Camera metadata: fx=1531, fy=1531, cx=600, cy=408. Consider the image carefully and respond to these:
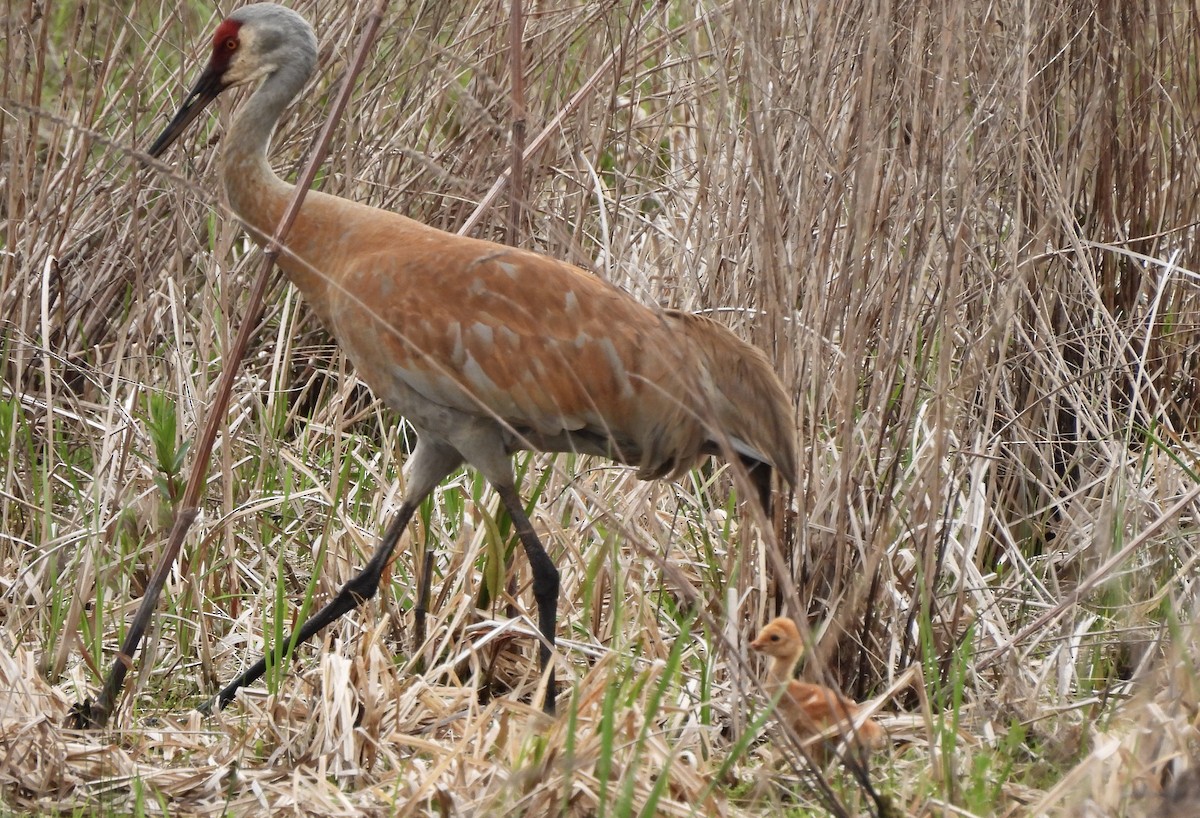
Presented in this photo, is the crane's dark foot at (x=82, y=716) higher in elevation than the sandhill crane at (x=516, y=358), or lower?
lower

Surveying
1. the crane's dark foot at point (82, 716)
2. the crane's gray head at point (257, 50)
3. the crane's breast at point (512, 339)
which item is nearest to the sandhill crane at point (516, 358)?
the crane's breast at point (512, 339)

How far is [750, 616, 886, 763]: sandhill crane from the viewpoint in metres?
3.06

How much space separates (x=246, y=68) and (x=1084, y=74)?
7.17ft

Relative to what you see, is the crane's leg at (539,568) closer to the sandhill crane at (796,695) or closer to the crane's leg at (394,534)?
the crane's leg at (394,534)

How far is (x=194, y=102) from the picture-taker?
3.75m

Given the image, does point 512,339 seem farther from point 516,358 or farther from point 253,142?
point 253,142

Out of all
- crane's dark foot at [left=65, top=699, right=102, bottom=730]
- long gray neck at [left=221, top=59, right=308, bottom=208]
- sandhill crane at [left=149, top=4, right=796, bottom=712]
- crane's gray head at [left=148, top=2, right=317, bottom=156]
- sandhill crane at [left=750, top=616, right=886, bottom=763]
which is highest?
crane's gray head at [left=148, top=2, right=317, bottom=156]

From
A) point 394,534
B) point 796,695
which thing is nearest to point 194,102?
point 394,534

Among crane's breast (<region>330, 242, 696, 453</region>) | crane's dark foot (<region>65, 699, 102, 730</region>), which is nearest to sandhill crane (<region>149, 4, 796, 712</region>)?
crane's breast (<region>330, 242, 696, 453</region>)

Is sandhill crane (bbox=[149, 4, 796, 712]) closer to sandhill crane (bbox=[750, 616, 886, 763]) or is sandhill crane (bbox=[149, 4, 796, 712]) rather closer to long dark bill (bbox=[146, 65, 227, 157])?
long dark bill (bbox=[146, 65, 227, 157])

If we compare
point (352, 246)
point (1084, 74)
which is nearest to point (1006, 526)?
point (1084, 74)

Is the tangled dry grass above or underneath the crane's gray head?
underneath

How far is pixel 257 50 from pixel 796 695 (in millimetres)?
1974

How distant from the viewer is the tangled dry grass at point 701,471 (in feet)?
9.68
